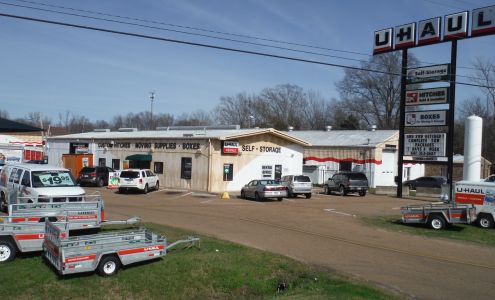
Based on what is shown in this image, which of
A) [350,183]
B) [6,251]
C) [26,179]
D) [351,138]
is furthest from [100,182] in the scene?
[6,251]

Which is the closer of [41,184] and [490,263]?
[490,263]

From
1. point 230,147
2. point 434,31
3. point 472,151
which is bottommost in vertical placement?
point 230,147

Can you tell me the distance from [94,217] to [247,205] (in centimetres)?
1393

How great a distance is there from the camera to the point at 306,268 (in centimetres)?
1209

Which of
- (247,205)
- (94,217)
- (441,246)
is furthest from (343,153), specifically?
(94,217)

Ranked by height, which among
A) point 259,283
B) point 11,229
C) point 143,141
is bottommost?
point 259,283

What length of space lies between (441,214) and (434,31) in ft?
59.7

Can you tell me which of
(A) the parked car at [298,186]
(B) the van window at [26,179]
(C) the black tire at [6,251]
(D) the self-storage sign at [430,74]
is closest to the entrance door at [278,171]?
(A) the parked car at [298,186]

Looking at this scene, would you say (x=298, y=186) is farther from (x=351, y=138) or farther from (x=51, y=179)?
(x=351, y=138)

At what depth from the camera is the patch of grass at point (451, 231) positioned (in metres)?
18.0

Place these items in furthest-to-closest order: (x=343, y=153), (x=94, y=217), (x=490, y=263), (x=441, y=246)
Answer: (x=343, y=153)
(x=441, y=246)
(x=94, y=217)
(x=490, y=263)

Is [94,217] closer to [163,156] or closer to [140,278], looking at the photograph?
[140,278]

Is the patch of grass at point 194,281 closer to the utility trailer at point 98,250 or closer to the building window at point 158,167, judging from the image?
the utility trailer at point 98,250

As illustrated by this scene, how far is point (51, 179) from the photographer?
724 inches
